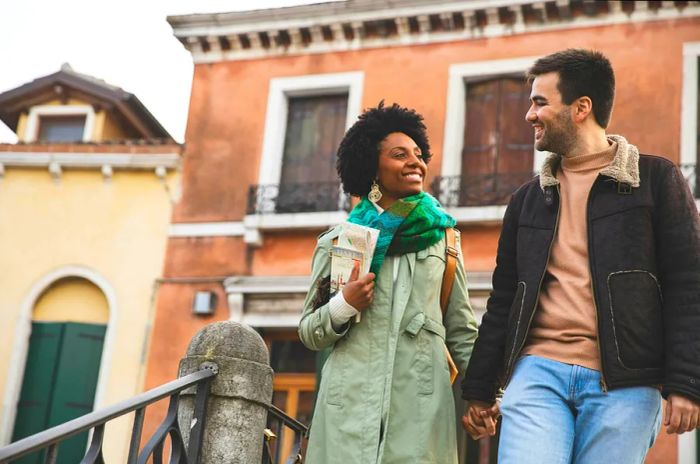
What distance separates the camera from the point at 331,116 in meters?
14.2

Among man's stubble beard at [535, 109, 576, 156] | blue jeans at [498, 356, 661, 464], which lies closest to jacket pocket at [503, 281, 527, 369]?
blue jeans at [498, 356, 661, 464]

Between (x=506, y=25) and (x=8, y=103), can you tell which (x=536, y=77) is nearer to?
(x=506, y=25)

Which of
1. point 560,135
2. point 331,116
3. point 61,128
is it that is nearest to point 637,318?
point 560,135

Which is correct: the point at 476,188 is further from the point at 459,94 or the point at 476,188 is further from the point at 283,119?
the point at 283,119

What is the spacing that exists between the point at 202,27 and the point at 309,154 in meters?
2.63

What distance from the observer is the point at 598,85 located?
12.2ft

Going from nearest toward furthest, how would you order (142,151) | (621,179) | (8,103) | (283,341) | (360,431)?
(621,179) → (360,431) → (283,341) → (142,151) → (8,103)

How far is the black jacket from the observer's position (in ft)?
10.6

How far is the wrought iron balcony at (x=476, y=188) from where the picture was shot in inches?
499

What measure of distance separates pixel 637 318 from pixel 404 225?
45.0 inches

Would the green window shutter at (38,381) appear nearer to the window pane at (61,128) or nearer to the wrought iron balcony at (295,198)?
the window pane at (61,128)

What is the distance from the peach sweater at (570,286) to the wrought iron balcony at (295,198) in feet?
31.8

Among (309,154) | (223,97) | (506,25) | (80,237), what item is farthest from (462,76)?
(80,237)

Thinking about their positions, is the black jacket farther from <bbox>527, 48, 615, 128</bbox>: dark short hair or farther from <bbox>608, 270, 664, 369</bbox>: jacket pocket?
<bbox>527, 48, 615, 128</bbox>: dark short hair
